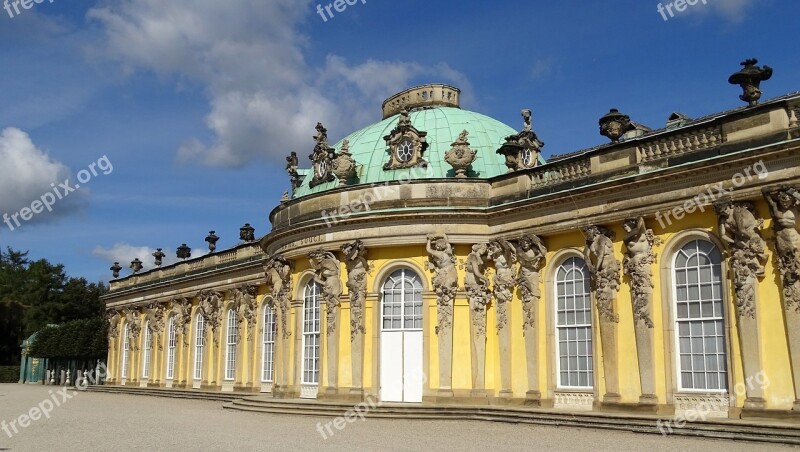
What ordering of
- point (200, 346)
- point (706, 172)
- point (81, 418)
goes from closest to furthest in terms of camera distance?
point (706, 172) < point (81, 418) < point (200, 346)

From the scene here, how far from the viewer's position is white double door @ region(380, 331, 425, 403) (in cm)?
2408

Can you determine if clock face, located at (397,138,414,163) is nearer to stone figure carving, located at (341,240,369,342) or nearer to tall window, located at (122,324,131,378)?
stone figure carving, located at (341,240,369,342)

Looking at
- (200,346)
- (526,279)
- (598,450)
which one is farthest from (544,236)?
(200,346)

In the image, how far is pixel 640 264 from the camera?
19.7 m

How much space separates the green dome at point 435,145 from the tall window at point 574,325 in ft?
17.8

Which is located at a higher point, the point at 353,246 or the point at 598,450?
the point at 353,246

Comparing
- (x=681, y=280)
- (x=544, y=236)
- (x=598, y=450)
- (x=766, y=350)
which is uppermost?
(x=544, y=236)

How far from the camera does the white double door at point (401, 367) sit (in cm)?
2408

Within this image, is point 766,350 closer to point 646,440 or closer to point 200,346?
point 646,440

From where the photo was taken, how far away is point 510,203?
23422 mm

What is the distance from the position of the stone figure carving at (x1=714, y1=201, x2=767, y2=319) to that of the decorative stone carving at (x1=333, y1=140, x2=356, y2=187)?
12.7m

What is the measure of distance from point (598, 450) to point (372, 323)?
10.8 m

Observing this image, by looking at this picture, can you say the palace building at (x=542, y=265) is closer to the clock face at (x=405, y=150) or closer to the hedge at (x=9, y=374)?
the clock face at (x=405, y=150)

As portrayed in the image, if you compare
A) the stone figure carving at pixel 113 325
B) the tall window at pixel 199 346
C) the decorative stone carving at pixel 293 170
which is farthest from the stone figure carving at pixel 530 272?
the stone figure carving at pixel 113 325
